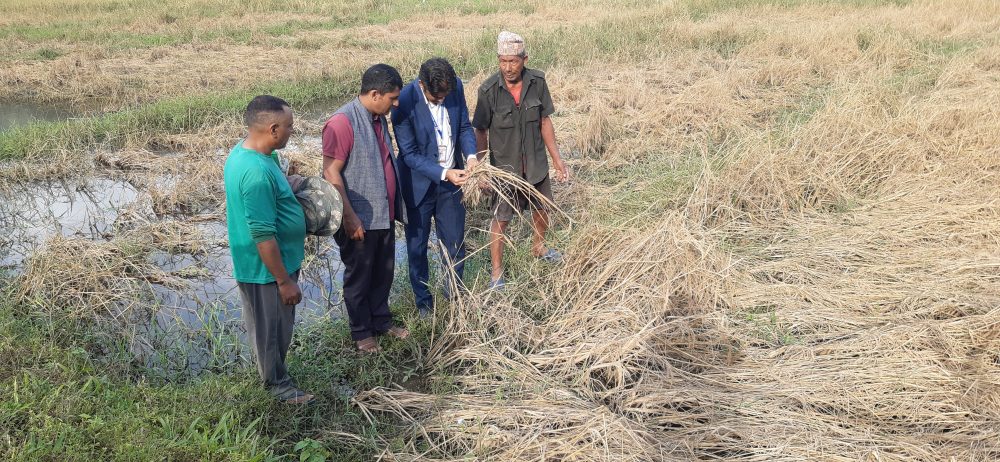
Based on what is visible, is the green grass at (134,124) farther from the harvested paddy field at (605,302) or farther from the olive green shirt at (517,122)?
the olive green shirt at (517,122)

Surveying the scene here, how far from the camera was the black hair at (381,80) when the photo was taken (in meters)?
3.12

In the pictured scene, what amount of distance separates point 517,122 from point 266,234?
177cm

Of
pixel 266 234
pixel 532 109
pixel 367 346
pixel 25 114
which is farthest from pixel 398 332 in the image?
pixel 25 114

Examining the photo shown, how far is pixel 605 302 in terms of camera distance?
340cm

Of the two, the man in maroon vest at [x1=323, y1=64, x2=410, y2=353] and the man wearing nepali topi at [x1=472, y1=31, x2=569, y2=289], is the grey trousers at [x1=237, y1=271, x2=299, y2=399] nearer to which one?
the man in maroon vest at [x1=323, y1=64, x2=410, y2=353]

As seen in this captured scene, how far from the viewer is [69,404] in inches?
105

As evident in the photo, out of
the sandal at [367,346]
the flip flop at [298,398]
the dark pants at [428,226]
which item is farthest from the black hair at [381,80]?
the flip flop at [298,398]

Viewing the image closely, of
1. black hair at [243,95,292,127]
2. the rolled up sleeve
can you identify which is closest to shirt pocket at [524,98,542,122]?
black hair at [243,95,292,127]

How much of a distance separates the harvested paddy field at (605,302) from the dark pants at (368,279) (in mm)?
167

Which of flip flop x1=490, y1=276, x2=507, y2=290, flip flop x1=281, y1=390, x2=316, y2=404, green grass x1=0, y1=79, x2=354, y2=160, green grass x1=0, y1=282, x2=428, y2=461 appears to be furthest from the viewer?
green grass x1=0, y1=79, x2=354, y2=160

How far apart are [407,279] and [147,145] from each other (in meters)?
4.35

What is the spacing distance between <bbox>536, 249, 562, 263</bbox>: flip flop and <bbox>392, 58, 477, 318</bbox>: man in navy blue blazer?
0.63 metres

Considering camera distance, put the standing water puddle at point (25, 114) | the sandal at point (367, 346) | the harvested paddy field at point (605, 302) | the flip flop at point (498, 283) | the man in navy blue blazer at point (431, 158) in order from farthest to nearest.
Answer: the standing water puddle at point (25, 114) → the flip flop at point (498, 283) → the sandal at point (367, 346) → the man in navy blue blazer at point (431, 158) → the harvested paddy field at point (605, 302)

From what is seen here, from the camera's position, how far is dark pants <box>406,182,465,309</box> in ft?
12.1
